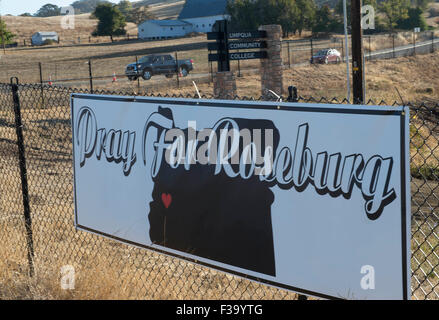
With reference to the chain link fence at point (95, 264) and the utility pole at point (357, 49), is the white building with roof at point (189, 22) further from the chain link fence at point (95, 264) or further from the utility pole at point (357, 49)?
the chain link fence at point (95, 264)

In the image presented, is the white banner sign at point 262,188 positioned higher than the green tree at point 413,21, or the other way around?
the green tree at point 413,21

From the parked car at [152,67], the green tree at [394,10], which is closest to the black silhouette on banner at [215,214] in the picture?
the parked car at [152,67]

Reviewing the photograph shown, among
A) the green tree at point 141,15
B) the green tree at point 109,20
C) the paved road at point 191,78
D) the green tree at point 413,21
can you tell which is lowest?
the paved road at point 191,78

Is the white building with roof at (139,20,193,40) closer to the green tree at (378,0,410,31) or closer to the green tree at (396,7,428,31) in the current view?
the green tree at (378,0,410,31)

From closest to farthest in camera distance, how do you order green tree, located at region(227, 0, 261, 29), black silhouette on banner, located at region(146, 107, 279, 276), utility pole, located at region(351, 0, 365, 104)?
1. black silhouette on banner, located at region(146, 107, 279, 276)
2. utility pole, located at region(351, 0, 365, 104)
3. green tree, located at region(227, 0, 261, 29)

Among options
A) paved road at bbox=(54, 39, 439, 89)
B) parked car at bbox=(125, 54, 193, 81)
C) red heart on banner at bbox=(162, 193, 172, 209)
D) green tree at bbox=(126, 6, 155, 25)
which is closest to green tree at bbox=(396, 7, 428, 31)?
paved road at bbox=(54, 39, 439, 89)

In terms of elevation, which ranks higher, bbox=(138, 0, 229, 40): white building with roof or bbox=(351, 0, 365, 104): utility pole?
bbox=(138, 0, 229, 40): white building with roof

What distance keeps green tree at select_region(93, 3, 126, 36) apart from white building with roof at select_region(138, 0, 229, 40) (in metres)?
6.90

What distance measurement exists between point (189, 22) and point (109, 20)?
2028cm

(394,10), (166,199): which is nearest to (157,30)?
(394,10)

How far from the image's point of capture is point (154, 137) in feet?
14.6

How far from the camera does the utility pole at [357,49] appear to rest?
51.4ft

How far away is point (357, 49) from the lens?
15977 mm

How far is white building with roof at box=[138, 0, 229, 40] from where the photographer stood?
8300 cm
